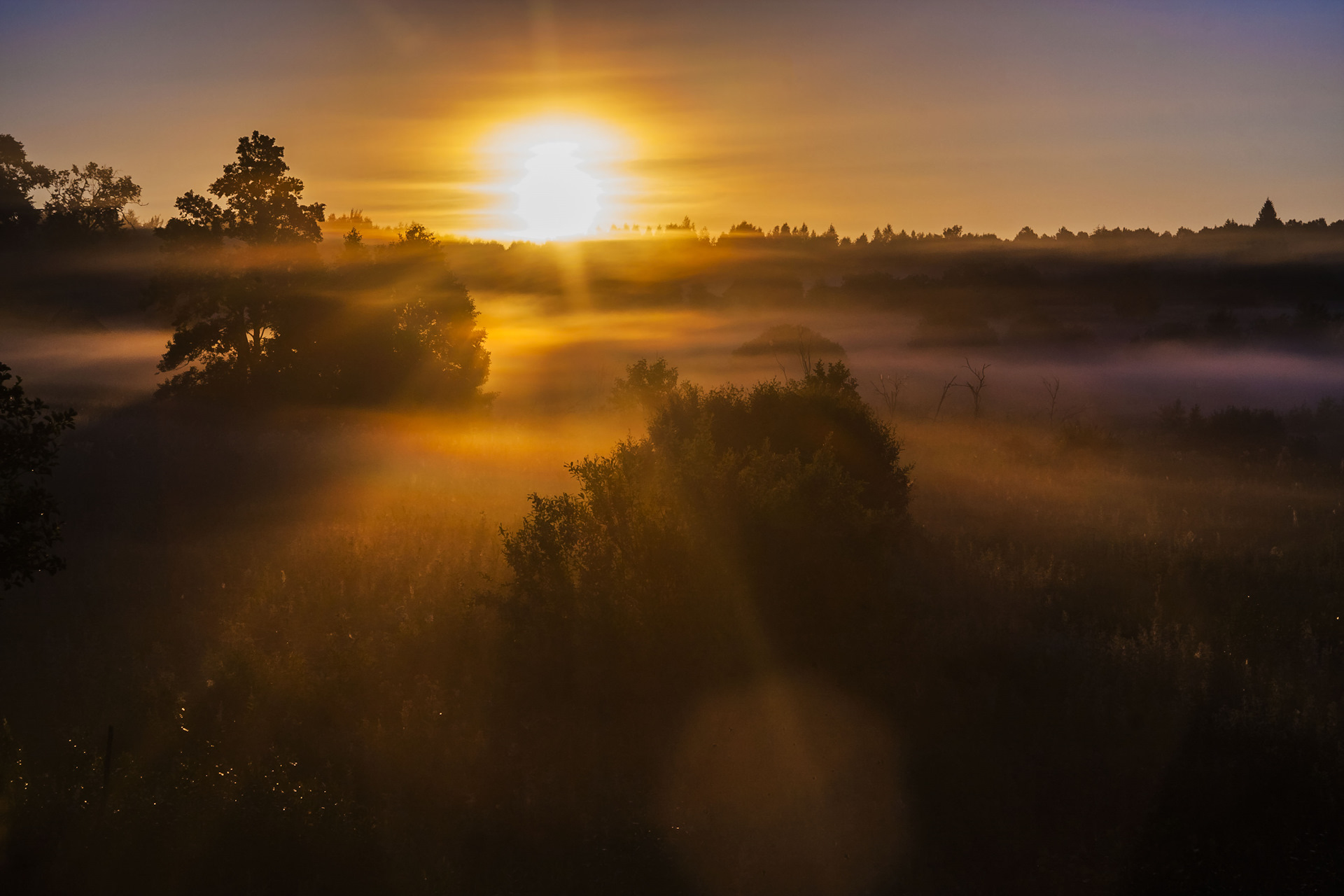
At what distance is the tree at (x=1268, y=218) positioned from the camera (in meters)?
114

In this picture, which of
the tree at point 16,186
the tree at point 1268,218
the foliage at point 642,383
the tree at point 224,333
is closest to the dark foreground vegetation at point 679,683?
the tree at point 224,333

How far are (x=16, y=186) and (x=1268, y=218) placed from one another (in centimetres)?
13428

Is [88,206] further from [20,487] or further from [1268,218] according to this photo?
[1268,218]

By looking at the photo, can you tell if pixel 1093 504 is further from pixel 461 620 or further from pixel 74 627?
pixel 74 627

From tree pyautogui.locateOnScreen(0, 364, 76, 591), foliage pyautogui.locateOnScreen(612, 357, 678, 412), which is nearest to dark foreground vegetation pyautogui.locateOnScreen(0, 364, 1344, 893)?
tree pyautogui.locateOnScreen(0, 364, 76, 591)

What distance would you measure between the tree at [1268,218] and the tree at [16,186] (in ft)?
427

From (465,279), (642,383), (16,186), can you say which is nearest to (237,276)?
(642,383)

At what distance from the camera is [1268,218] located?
115312 mm

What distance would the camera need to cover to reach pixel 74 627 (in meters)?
14.4

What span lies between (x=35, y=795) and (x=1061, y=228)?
135m

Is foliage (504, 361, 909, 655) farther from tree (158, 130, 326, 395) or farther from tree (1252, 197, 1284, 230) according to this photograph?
tree (1252, 197, 1284, 230)

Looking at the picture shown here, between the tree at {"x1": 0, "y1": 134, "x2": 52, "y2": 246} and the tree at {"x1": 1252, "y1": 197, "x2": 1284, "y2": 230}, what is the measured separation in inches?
5127

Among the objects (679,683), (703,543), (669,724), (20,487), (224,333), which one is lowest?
(669,724)

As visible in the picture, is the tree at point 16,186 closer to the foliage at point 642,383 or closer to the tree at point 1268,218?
the foliage at point 642,383
